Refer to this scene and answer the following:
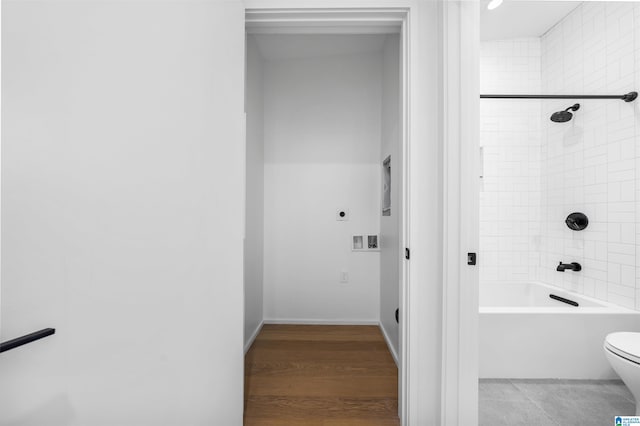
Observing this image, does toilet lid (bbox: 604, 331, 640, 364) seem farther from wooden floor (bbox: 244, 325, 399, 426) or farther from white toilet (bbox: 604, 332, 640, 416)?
wooden floor (bbox: 244, 325, 399, 426)

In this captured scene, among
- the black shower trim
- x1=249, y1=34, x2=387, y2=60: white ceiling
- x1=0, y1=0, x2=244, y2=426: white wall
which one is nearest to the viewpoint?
x1=0, y1=0, x2=244, y2=426: white wall

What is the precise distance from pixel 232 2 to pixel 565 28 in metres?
2.81

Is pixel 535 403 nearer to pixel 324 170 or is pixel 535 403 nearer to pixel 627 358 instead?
pixel 627 358

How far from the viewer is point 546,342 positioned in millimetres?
1892

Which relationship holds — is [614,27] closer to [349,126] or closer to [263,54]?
[349,126]

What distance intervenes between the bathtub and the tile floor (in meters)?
0.06

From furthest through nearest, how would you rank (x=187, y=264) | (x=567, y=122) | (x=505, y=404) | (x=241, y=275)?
1. (x=567, y=122)
2. (x=505, y=404)
3. (x=241, y=275)
4. (x=187, y=264)

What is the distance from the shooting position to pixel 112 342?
0.66 metres

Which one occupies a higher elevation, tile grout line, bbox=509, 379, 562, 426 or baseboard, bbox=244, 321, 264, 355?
baseboard, bbox=244, 321, 264, 355

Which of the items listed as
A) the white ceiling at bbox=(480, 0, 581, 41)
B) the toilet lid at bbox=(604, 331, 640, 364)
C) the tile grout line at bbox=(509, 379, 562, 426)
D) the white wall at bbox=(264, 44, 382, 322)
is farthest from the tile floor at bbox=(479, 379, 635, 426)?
the white ceiling at bbox=(480, 0, 581, 41)

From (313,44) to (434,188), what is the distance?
1.99 m

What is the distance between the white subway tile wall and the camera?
1931 millimetres

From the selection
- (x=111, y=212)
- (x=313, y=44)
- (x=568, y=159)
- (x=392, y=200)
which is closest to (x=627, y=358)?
(x=392, y=200)

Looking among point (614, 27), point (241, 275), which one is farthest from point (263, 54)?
point (614, 27)
